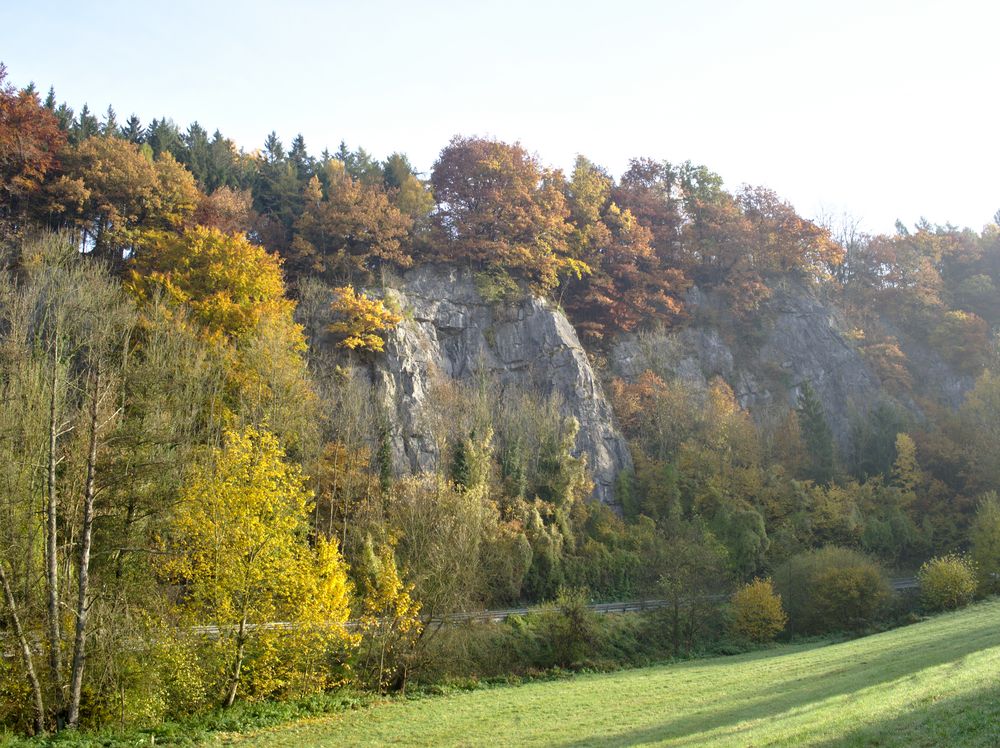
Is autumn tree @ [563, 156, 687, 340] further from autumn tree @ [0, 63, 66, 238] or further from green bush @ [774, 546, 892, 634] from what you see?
autumn tree @ [0, 63, 66, 238]

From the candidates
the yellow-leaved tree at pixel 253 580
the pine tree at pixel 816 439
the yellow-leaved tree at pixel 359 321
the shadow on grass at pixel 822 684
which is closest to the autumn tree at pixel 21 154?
the yellow-leaved tree at pixel 359 321

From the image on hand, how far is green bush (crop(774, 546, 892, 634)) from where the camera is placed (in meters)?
35.5

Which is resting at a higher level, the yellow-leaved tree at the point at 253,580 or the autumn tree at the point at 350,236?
the autumn tree at the point at 350,236

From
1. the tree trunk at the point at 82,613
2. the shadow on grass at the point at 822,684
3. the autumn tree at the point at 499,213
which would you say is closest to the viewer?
the shadow on grass at the point at 822,684

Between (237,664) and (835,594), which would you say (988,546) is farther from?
(237,664)

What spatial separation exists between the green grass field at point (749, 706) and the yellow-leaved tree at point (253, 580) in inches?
95.5

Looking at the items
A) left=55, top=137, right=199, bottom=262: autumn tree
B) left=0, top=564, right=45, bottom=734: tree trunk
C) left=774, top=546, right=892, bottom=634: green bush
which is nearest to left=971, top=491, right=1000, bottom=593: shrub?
left=774, top=546, right=892, bottom=634: green bush

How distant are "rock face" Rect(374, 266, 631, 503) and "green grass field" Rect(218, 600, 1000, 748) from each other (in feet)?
64.6

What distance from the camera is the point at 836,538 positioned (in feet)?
143

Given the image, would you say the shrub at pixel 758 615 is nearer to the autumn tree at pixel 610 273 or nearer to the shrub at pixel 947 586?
the shrub at pixel 947 586

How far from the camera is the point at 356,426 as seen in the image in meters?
38.9

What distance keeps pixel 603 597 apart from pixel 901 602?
50.8 ft

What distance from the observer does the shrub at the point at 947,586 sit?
36.1 meters

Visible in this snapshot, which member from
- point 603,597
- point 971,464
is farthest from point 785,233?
point 603,597
